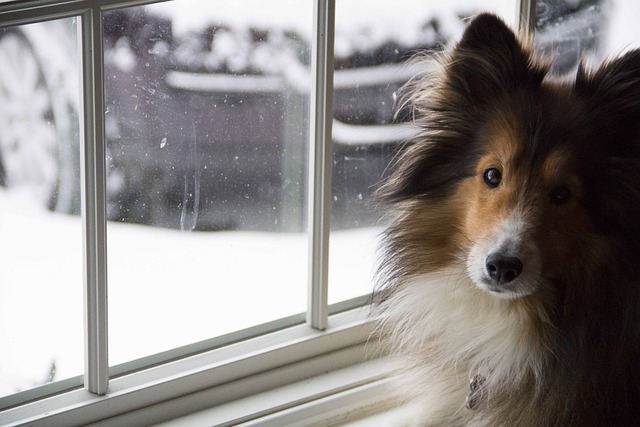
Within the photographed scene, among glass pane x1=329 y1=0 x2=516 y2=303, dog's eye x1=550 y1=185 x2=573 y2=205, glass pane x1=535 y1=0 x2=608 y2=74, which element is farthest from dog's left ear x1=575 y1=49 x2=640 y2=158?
glass pane x1=535 y1=0 x2=608 y2=74

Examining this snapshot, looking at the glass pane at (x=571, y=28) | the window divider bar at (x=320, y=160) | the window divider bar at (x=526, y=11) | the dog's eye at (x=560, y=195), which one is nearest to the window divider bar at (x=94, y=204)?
the window divider bar at (x=320, y=160)

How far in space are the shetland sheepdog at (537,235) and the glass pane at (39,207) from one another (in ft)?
2.92

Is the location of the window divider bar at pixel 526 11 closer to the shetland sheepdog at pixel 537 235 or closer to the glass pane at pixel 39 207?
the shetland sheepdog at pixel 537 235

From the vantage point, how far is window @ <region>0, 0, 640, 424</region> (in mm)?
1968

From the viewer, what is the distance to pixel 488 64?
6.61 feet

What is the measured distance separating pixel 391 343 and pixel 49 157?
3.46ft

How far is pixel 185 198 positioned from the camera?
7.48 ft

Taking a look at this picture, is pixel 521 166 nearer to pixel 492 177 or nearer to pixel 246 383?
pixel 492 177

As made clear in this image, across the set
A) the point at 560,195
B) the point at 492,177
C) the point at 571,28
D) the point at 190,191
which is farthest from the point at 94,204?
the point at 571,28

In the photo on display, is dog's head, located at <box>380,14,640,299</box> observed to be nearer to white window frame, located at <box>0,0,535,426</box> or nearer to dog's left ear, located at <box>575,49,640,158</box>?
dog's left ear, located at <box>575,49,640,158</box>

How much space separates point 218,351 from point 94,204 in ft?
2.10

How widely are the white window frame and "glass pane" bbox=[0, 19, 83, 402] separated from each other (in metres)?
0.05

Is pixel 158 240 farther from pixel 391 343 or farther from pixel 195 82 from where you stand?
pixel 391 343

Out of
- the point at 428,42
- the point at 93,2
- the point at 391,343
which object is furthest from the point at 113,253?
the point at 428,42
